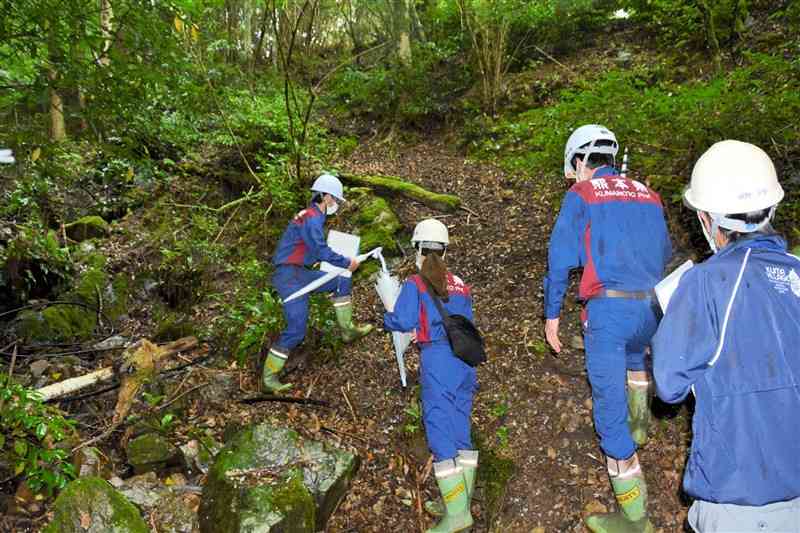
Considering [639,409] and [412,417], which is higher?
[639,409]

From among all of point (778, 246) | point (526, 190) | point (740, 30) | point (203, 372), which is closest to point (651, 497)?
point (778, 246)

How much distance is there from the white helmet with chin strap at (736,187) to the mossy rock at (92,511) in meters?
3.98

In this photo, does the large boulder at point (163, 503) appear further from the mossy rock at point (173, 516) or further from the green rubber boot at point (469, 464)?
the green rubber boot at point (469, 464)

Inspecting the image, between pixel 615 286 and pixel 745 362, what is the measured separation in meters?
1.58

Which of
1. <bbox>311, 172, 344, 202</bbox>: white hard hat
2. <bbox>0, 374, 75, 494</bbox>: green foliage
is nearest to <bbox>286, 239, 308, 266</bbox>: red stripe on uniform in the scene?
<bbox>311, 172, 344, 202</bbox>: white hard hat

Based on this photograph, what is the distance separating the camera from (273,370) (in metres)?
5.60

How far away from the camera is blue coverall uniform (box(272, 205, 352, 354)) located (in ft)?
18.1

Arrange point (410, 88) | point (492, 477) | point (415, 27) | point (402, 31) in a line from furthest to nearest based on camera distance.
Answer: point (415, 27)
point (402, 31)
point (410, 88)
point (492, 477)

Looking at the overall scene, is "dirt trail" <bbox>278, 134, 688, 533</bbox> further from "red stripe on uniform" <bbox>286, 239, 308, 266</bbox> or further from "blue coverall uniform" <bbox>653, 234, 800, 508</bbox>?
"blue coverall uniform" <bbox>653, 234, 800, 508</bbox>

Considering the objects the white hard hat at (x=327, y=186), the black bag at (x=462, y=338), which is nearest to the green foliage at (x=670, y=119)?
the black bag at (x=462, y=338)

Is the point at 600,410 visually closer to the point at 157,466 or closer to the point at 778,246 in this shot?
the point at 778,246

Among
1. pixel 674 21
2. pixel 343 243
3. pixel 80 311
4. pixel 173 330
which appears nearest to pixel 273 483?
pixel 343 243

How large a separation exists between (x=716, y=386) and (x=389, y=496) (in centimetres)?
327

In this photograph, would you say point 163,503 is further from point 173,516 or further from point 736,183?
point 736,183
